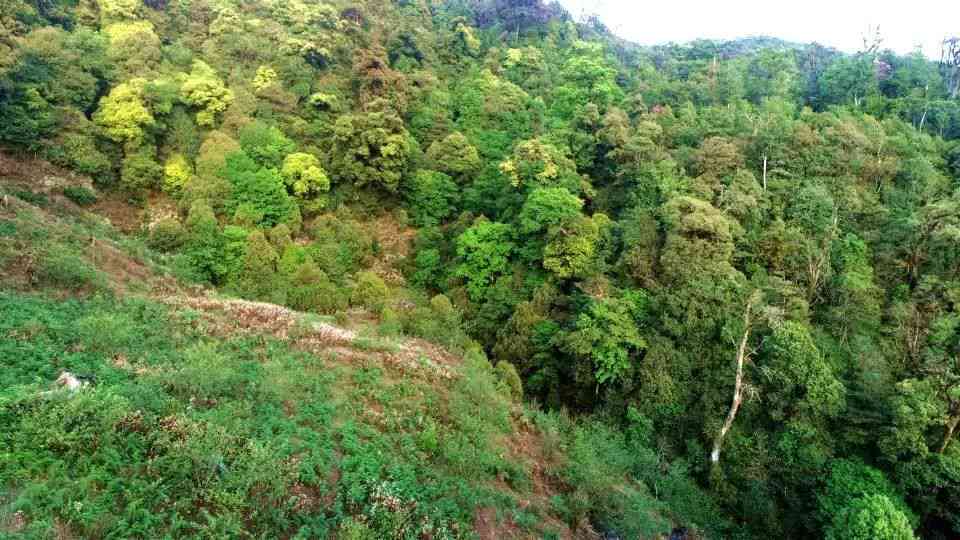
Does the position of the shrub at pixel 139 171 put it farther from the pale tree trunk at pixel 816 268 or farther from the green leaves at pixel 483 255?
the pale tree trunk at pixel 816 268

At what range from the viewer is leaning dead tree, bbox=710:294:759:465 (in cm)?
1575

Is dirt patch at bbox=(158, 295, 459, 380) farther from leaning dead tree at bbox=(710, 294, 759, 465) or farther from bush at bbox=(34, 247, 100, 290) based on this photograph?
leaning dead tree at bbox=(710, 294, 759, 465)

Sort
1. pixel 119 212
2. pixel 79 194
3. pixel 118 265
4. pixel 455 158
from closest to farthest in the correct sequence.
Answer: 1. pixel 118 265
2. pixel 79 194
3. pixel 119 212
4. pixel 455 158

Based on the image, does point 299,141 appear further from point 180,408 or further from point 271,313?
point 180,408

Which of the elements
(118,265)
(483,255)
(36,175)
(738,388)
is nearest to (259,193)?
(118,265)

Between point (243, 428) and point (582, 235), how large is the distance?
15115 mm

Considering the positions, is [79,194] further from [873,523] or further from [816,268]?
[816,268]

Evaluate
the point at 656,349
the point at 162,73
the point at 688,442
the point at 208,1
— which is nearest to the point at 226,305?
the point at 656,349

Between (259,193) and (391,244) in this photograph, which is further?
(391,244)

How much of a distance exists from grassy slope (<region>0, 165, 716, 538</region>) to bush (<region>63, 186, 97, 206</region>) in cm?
458

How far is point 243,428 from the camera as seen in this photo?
8680 millimetres

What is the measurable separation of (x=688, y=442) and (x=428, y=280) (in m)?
13.0

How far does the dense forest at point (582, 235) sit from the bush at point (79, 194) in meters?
0.07

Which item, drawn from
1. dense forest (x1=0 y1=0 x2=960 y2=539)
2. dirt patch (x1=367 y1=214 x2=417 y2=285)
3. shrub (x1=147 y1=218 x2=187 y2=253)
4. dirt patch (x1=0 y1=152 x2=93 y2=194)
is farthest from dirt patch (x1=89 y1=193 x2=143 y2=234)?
dirt patch (x1=367 y1=214 x2=417 y2=285)
